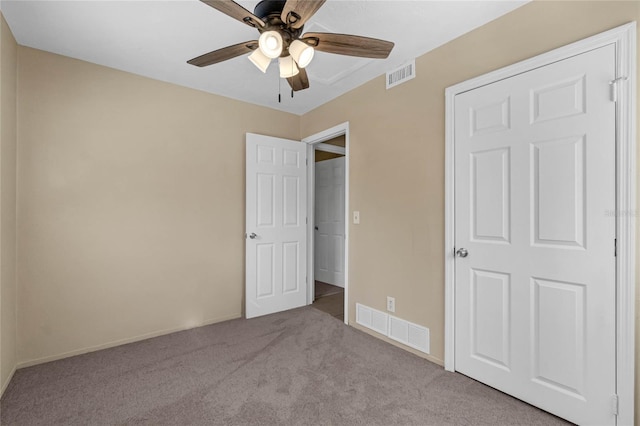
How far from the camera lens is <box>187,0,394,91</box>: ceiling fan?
136 centimetres

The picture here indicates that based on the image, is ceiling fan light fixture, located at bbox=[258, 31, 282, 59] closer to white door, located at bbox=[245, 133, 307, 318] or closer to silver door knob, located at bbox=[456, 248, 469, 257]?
silver door knob, located at bbox=[456, 248, 469, 257]

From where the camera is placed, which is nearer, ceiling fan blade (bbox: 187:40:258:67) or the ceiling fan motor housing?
the ceiling fan motor housing

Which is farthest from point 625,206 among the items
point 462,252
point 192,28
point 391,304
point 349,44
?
point 192,28

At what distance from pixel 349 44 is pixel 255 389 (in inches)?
87.8

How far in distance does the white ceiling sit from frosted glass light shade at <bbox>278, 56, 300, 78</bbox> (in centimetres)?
44

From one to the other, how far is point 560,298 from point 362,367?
140 centimetres

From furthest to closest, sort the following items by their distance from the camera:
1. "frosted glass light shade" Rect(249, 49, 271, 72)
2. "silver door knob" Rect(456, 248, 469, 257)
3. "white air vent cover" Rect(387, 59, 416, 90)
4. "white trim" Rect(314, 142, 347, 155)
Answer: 1. "white trim" Rect(314, 142, 347, 155)
2. "white air vent cover" Rect(387, 59, 416, 90)
3. "silver door knob" Rect(456, 248, 469, 257)
4. "frosted glass light shade" Rect(249, 49, 271, 72)

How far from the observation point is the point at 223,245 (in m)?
3.37

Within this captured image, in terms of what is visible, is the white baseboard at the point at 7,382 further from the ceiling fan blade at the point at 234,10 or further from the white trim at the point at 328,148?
the white trim at the point at 328,148

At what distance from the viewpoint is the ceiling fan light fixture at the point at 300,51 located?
1562 mm

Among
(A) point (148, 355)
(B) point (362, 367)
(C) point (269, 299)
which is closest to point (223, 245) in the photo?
(C) point (269, 299)

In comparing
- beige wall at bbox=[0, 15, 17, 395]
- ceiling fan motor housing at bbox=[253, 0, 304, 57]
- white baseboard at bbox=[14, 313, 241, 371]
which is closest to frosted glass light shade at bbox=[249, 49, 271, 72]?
ceiling fan motor housing at bbox=[253, 0, 304, 57]

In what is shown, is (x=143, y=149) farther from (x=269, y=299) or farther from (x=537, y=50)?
(x=537, y=50)

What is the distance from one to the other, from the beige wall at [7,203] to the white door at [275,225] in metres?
1.89
